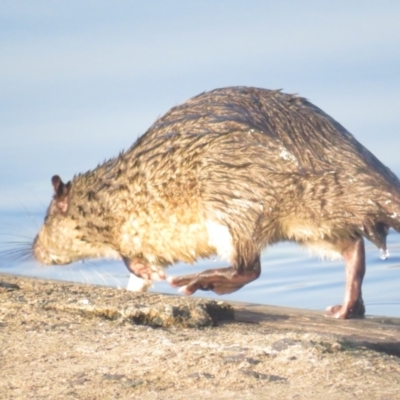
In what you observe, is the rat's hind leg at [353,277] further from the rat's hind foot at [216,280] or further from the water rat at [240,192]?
the rat's hind foot at [216,280]

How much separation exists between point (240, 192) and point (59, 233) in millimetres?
1536

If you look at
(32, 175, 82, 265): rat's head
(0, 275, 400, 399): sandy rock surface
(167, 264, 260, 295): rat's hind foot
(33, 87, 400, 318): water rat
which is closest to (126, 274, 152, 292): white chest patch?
(33, 87, 400, 318): water rat

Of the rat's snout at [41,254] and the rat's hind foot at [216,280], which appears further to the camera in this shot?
the rat's snout at [41,254]

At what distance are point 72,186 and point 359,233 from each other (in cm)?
192

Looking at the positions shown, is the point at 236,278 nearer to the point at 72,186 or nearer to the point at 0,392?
the point at 72,186

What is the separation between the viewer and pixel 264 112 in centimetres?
668

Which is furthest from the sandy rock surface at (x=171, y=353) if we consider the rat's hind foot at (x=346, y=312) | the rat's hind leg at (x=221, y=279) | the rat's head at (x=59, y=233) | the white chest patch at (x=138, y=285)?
the rat's head at (x=59, y=233)

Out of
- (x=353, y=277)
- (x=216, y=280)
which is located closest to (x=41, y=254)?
(x=216, y=280)

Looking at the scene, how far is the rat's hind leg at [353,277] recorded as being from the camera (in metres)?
6.46

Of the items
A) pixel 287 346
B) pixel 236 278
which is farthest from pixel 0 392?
pixel 236 278

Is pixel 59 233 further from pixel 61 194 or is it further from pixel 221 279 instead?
pixel 221 279

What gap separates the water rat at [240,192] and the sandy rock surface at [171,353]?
2.44ft

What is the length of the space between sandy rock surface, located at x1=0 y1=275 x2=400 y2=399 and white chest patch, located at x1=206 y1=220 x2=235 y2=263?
0.71 m

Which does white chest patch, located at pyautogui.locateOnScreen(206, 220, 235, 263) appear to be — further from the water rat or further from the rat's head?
the rat's head
